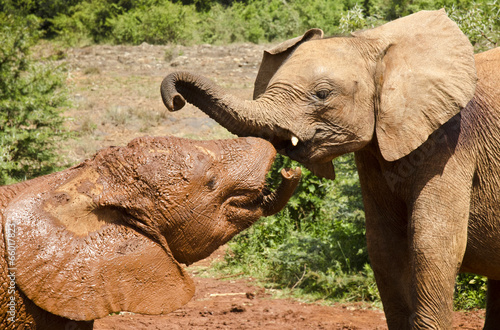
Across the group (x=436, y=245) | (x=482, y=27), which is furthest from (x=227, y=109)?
(x=482, y=27)

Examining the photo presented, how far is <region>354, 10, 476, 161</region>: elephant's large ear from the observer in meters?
3.89

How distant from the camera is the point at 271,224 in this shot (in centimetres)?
806

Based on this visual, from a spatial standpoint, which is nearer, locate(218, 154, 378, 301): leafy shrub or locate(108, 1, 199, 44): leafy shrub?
locate(218, 154, 378, 301): leafy shrub

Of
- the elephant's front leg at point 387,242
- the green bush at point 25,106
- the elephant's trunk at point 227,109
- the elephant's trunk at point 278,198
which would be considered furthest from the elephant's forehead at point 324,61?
the green bush at point 25,106

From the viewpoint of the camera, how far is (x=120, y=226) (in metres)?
2.40

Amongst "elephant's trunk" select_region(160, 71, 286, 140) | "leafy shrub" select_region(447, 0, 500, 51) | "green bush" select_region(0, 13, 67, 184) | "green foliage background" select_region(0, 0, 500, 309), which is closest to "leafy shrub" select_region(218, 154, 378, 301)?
"green foliage background" select_region(0, 0, 500, 309)

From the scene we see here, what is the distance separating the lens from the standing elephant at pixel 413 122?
12.5ft

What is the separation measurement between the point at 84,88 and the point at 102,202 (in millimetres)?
14547

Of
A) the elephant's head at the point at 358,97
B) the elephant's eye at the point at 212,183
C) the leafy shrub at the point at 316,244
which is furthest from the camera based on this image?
the leafy shrub at the point at 316,244

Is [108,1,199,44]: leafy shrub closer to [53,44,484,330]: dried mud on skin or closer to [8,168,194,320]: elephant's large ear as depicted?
[53,44,484,330]: dried mud on skin

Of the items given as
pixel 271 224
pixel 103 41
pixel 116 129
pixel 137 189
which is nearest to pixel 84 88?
pixel 116 129

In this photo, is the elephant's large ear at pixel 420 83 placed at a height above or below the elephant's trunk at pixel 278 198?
above

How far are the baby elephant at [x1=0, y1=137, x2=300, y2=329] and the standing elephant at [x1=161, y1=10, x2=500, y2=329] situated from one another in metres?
1.10

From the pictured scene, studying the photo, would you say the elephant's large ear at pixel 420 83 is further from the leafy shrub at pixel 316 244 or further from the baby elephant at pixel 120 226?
the leafy shrub at pixel 316 244
